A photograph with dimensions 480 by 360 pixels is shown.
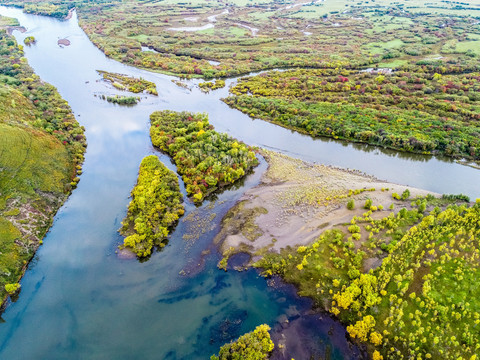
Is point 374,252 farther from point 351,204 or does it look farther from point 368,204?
point 368,204

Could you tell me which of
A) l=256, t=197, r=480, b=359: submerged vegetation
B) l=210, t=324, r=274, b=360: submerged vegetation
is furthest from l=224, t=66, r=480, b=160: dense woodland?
l=210, t=324, r=274, b=360: submerged vegetation

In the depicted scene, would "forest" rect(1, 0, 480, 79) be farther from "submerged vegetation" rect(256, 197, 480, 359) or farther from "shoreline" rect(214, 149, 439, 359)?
"submerged vegetation" rect(256, 197, 480, 359)

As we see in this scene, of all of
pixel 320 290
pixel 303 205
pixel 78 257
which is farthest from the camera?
pixel 303 205

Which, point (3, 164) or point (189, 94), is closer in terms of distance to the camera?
point (3, 164)

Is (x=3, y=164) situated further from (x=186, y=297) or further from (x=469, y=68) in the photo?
(x=469, y=68)

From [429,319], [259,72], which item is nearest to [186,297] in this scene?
[429,319]

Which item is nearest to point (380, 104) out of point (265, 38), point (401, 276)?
point (401, 276)
